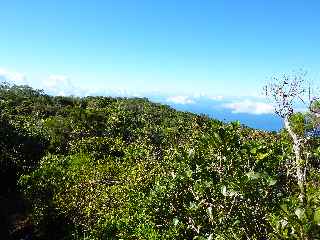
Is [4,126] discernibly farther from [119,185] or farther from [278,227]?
[278,227]

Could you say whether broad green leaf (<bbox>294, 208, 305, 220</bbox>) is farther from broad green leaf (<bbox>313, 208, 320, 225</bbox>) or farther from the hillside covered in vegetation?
broad green leaf (<bbox>313, 208, 320, 225</bbox>)

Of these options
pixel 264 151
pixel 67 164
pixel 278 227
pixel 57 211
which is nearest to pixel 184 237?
pixel 264 151

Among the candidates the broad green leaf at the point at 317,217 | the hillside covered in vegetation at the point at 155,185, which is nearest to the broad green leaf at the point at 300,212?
the hillside covered in vegetation at the point at 155,185

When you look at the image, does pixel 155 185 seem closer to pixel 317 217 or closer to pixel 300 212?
pixel 300 212

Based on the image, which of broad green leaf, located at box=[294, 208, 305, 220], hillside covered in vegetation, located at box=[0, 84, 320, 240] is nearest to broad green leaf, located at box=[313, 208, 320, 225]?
hillside covered in vegetation, located at box=[0, 84, 320, 240]

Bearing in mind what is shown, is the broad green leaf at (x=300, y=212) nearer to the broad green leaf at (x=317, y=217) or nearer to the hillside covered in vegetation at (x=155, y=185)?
the hillside covered in vegetation at (x=155, y=185)

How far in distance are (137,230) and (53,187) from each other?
10965mm

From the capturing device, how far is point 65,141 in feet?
166

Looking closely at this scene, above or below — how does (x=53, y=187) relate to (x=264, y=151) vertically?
below

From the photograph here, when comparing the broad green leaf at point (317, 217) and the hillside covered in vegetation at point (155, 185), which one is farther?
the hillside covered in vegetation at point (155, 185)

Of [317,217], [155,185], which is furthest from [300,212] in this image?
[155,185]

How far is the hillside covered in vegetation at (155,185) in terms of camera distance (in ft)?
35.6

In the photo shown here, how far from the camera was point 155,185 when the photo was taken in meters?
19.0

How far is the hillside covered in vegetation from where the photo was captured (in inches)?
427
